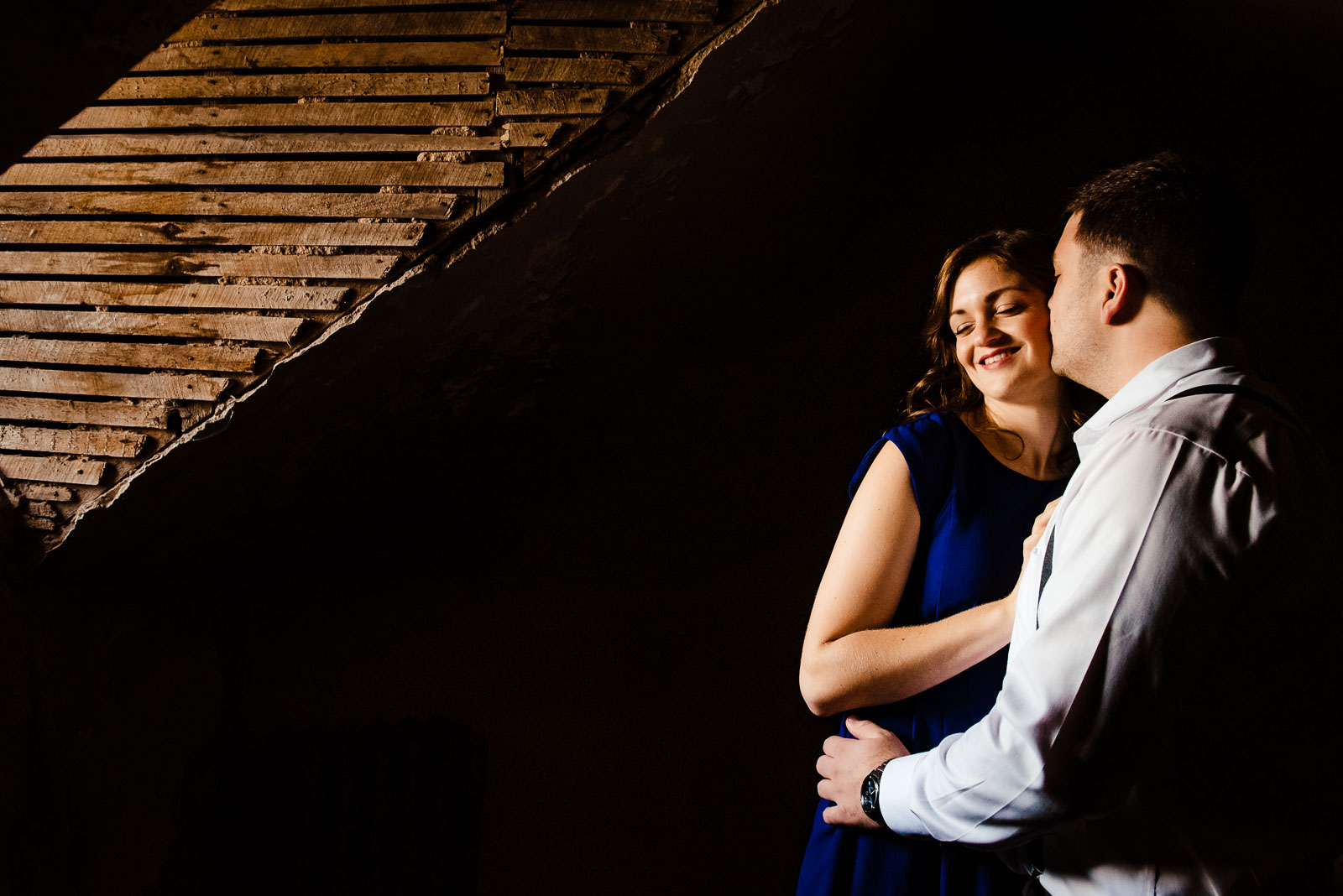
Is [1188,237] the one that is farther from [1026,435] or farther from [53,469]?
[53,469]

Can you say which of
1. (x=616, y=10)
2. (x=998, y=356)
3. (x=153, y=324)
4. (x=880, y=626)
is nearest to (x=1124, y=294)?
(x=998, y=356)

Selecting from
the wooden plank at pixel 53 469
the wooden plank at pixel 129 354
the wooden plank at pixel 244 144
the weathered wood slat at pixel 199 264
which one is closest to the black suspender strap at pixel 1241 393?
the wooden plank at pixel 244 144

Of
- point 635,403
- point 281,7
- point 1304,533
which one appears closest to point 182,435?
point 281,7

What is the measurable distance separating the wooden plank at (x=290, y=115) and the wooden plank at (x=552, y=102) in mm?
39

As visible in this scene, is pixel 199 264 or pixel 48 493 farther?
pixel 48 493

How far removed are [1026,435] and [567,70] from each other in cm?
120

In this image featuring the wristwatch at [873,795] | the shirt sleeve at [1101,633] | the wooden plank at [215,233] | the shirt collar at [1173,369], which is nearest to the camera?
the shirt sleeve at [1101,633]

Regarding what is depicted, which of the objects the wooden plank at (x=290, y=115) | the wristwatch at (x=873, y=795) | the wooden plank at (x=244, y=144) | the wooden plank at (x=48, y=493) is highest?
the wooden plank at (x=290, y=115)

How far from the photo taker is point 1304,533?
94 centimetres

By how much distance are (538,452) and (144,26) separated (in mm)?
1780

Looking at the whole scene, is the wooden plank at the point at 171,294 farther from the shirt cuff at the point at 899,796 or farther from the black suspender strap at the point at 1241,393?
the black suspender strap at the point at 1241,393

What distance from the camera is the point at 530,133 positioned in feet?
5.12

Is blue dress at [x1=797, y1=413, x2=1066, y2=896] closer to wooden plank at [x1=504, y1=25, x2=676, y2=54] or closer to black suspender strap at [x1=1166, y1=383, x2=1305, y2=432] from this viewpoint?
black suspender strap at [x1=1166, y1=383, x2=1305, y2=432]

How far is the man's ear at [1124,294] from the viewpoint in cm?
115
